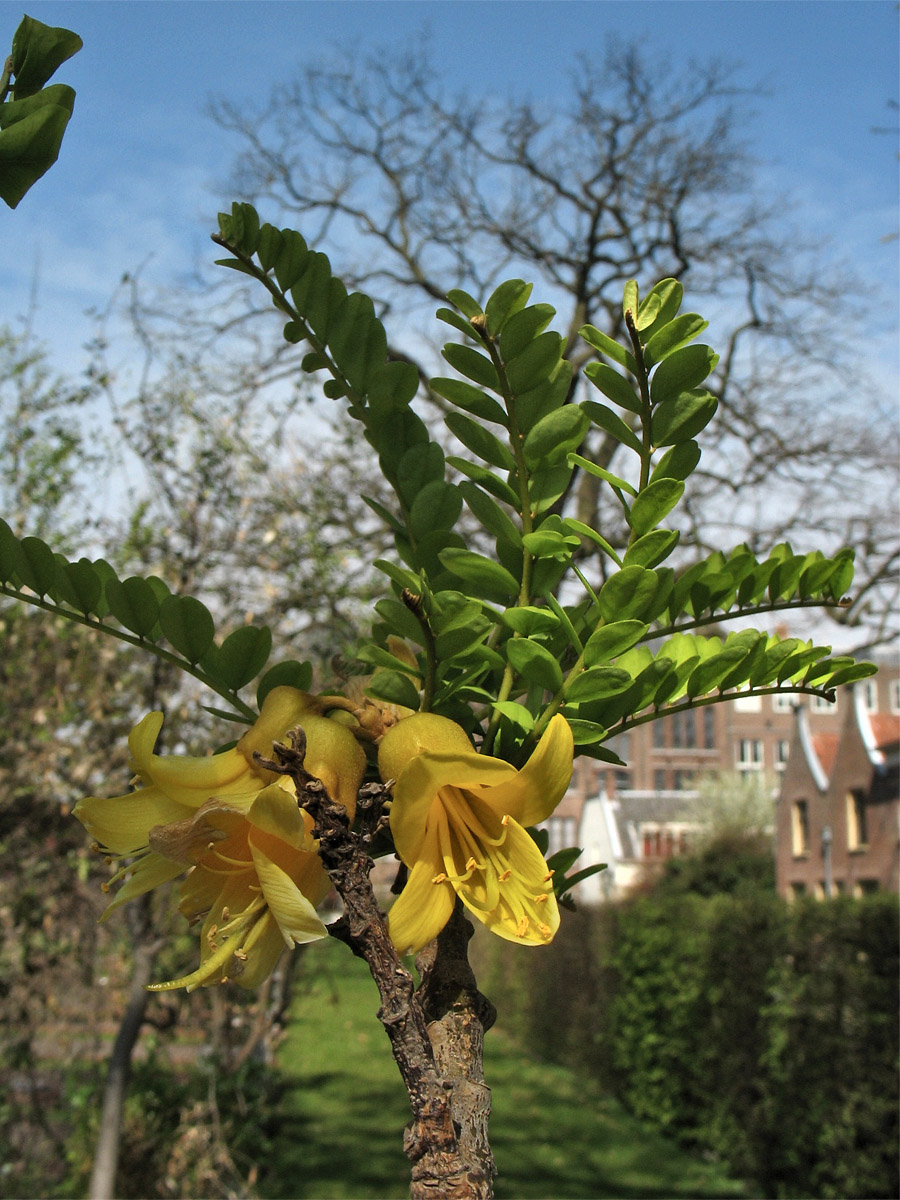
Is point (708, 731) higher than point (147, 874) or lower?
higher

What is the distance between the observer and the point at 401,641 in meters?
0.97

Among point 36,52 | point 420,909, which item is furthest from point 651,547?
Result: point 36,52

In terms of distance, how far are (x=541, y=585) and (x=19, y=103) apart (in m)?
0.54

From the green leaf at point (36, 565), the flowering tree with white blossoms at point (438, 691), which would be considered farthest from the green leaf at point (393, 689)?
the green leaf at point (36, 565)

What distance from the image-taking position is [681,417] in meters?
0.88

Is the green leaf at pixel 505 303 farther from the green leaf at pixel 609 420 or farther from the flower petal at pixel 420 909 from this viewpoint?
the flower petal at pixel 420 909

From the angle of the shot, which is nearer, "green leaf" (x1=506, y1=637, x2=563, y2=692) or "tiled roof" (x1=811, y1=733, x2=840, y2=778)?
"green leaf" (x1=506, y1=637, x2=563, y2=692)

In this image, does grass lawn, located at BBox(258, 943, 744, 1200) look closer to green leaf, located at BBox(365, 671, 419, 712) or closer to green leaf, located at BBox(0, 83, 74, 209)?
green leaf, located at BBox(365, 671, 419, 712)

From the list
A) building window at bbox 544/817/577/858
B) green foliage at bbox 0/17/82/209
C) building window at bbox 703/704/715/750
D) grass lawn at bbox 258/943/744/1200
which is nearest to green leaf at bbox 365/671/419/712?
green foliage at bbox 0/17/82/209

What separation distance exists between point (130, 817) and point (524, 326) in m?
0.53

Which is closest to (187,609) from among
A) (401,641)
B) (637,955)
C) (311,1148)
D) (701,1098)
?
(401,641)

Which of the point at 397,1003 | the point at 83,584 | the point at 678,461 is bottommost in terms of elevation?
the point at 397,1003

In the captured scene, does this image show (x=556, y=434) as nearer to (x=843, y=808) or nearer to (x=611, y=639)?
(x=611, y=639)

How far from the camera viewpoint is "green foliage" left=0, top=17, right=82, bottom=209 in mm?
651
